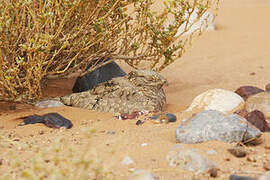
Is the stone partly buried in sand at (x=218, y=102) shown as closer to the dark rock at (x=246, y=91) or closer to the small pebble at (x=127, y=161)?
the dark rock at (x=246, y=91)

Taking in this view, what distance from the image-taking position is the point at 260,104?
4211 mm

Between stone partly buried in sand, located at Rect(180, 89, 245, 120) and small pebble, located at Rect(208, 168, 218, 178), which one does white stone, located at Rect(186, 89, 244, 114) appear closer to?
stone partly buried in sand, located at Rect(180, 89, 245, 120)

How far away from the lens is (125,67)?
7.35 metres

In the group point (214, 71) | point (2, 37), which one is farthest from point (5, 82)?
point (214, 71)

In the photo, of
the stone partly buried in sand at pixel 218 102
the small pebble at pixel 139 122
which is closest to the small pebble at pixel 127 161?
the small pebble at pixel 139 122

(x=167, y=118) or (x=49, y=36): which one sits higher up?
(x=49, y=36)

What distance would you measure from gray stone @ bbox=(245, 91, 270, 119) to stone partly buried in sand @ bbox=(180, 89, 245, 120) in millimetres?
201

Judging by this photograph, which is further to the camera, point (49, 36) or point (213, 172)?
point (49, 36)

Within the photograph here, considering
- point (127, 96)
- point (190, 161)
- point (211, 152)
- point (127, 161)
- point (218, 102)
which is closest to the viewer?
point (190, 161)

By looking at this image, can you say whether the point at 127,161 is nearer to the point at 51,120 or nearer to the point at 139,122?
the point at 139,122

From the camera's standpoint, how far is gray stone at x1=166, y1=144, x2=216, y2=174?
242cm

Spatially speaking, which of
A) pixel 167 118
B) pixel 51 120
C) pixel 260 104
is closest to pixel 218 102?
pixel 260 104

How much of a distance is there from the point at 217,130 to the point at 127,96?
195cm

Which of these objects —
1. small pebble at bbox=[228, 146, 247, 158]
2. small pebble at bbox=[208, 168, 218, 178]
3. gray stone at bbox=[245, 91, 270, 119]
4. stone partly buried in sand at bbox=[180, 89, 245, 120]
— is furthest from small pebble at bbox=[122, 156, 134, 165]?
gray stone at bbox=[245, 91, 270, 119]
